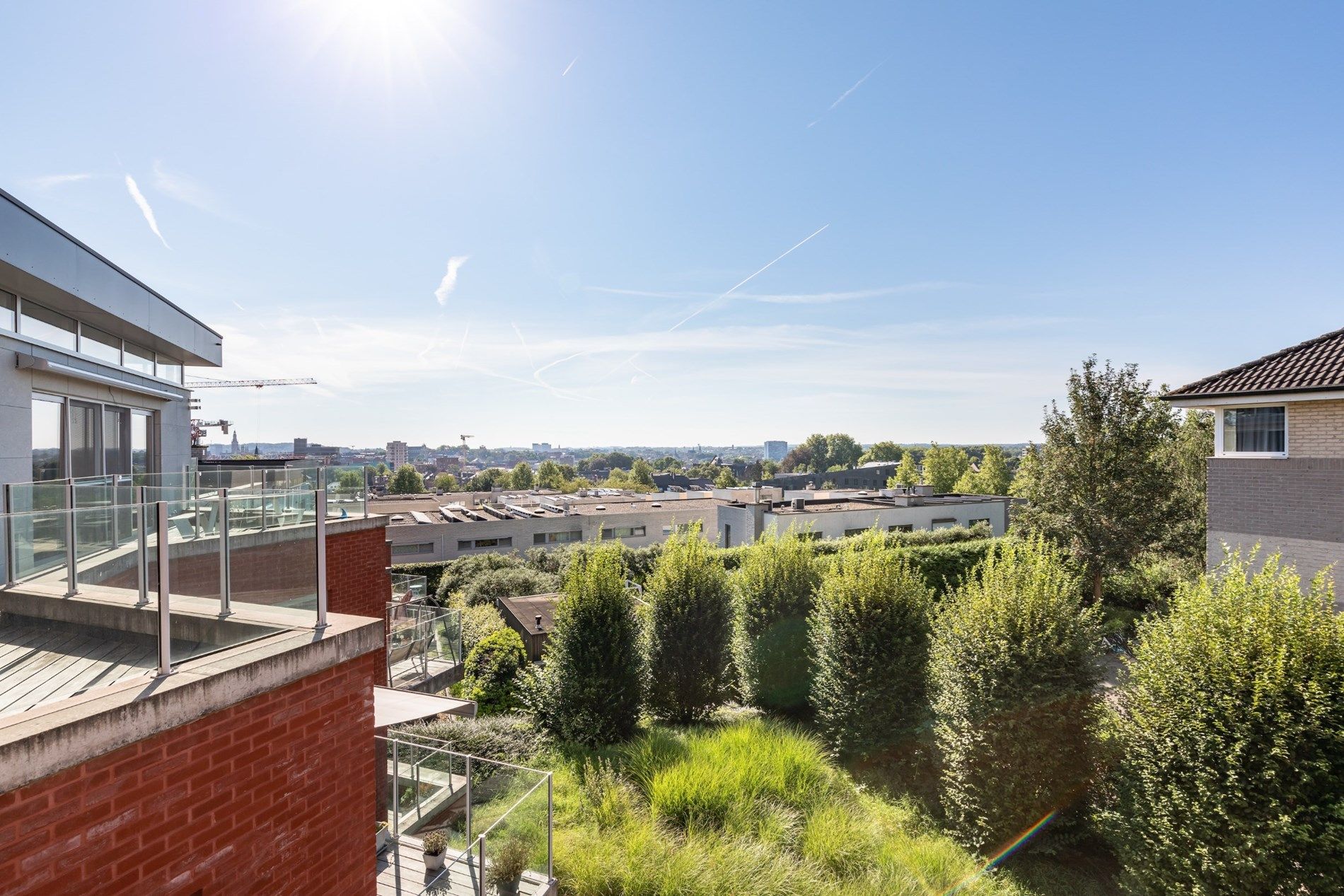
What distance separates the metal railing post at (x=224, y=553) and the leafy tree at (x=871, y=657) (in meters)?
11.2

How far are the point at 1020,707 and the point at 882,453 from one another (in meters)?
133

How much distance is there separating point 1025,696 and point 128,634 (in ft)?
34.9

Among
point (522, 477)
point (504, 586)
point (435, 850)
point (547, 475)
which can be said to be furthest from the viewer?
point (547, 475)

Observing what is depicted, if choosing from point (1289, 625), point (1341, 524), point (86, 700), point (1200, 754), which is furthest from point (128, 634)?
point (1341, 524)

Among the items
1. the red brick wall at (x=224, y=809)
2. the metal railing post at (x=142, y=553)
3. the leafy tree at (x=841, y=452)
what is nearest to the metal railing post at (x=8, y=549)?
the metal railing post at (x=142, y=553)

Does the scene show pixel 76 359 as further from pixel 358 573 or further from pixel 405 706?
pixel 405 706

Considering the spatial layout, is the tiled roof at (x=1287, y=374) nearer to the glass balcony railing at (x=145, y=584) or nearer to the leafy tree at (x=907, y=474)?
the glass balcony railing at (x=145, y=584)

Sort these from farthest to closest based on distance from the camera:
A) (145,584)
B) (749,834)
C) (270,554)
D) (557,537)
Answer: (557,537) → (749,834) → (270,554) → (145,584)

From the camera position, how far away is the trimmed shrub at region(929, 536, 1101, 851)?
920 centimetres

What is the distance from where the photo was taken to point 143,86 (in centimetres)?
854

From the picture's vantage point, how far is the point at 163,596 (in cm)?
317

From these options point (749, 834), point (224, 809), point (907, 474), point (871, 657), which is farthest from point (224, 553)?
point (907, 474)

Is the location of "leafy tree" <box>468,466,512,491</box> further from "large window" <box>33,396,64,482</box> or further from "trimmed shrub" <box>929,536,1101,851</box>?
"trimmed shrub" <box>929,536,1101,851</box>

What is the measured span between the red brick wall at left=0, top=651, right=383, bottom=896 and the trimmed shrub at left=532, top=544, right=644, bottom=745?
885 centimetres
